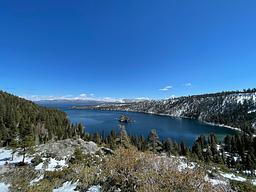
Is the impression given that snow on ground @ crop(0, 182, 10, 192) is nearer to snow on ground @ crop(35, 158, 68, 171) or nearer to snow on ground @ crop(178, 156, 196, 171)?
snow on ground @ crop(35, 158, 68, 171)

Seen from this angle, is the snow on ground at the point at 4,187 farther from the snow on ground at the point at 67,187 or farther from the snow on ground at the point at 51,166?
the snow on ground at the point at 51,166

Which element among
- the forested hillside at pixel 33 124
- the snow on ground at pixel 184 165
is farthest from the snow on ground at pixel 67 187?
the forested hillside at pixel 33 124

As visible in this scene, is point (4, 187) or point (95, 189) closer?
point (95, 189)

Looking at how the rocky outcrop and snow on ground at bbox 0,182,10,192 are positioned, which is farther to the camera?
the rocky outcrop

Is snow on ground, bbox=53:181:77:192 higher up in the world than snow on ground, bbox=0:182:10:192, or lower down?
higher up

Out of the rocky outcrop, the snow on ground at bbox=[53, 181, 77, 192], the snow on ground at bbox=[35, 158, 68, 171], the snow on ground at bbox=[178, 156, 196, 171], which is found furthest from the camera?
the rocky outcrop

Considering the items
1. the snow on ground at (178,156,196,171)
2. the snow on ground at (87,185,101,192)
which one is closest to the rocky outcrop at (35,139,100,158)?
the snow on ground at (178,156,196,171)

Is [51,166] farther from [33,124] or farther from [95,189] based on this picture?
[33,124]

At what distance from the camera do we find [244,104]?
194 meters

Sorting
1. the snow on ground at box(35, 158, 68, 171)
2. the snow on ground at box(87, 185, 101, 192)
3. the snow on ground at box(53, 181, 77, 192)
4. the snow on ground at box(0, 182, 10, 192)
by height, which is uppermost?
the snow on ground at box(87, 185, 101, 192)

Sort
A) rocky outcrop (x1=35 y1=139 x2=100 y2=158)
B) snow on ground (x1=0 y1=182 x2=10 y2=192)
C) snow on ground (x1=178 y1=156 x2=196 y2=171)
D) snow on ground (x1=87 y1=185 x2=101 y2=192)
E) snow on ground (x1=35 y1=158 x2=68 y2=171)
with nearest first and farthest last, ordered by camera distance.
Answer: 1. snow on ground (x1=178 y1=156 x2=196 y2=171)
2. snow on ground (x1=87 y1=185 x2=101 y2=192)
3. snow on ground (x1=0 y1=182 x2=10 y2=192)
4. snow on ground (x1=35 y1=158 x2=68 y2=171)
5. rocky outcrop (x1=35 y1=139 x2=100 y2=158)

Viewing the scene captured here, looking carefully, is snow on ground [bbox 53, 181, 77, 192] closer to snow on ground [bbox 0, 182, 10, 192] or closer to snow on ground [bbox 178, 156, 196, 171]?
snow on ground [bbox 0, 182, 10, 192]

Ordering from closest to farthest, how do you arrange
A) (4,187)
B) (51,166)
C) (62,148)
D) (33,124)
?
(4,187) < (51,166) < (62,148) < (33,124)

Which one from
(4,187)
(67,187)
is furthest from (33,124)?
(67,187)
